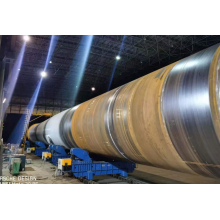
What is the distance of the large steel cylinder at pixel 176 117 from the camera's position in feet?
8.21

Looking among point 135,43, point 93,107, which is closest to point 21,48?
point 135,43

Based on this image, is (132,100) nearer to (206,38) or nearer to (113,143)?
(113,143)

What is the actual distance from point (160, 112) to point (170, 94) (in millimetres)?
334

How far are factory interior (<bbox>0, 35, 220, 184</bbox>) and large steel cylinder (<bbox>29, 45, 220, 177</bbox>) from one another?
14 millimetres

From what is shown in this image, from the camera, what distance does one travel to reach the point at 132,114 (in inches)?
154

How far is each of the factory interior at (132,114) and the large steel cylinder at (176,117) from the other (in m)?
0.01

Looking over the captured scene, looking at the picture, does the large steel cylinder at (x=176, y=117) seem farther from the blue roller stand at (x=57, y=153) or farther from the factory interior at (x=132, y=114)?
the blue roller stand at (x=57, y=153)

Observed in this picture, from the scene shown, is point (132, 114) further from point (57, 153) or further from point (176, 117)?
point (57, 153)

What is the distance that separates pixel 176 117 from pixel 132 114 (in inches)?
45.7

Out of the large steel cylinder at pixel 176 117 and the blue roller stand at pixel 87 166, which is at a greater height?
the large steel cylinder at pixel 176 117

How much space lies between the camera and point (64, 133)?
905cm

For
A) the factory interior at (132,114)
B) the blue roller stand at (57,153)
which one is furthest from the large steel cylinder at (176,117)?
the blue roller stand at (57,153)

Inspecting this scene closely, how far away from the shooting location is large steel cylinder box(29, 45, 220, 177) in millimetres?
2504

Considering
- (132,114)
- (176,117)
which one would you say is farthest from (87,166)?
(176,117)
